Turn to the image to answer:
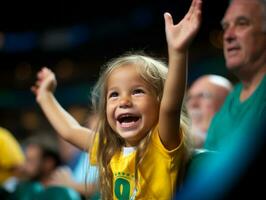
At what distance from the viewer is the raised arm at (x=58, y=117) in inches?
55.5

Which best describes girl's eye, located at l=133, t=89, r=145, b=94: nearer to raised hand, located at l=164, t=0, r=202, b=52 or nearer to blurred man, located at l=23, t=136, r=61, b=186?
raised hand, located at l=164, t=0, r=202, b=52

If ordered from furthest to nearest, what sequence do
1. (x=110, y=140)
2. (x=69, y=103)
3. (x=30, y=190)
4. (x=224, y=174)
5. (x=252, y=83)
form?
(x=69, y=103)
(x=30, y=190)
(x=252, y=83)
(x=110, y=140)
(x=224, y=174)

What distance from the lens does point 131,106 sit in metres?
1.11

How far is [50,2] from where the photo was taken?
11.1m

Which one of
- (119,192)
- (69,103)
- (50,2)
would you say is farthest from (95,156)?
(69,103)

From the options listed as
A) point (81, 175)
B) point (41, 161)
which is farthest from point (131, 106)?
point (41, 161)

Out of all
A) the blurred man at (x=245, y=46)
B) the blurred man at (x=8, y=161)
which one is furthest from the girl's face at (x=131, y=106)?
the blurred man at (x=8, y=161)

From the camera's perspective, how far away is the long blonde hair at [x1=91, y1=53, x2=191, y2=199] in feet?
3.76

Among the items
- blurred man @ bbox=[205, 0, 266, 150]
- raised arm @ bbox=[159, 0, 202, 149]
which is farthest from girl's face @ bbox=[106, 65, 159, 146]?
blurred man @ bbox=[205, 0, 266, 150]

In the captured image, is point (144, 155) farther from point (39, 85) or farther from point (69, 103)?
point (69, 103)

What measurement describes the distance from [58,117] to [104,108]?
0.26m

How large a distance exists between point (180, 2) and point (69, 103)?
12.4 meters

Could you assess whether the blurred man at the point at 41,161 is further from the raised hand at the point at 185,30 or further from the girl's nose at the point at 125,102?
the raised hand at the point at 185,30

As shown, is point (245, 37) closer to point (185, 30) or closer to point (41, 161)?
point (185, 30)
